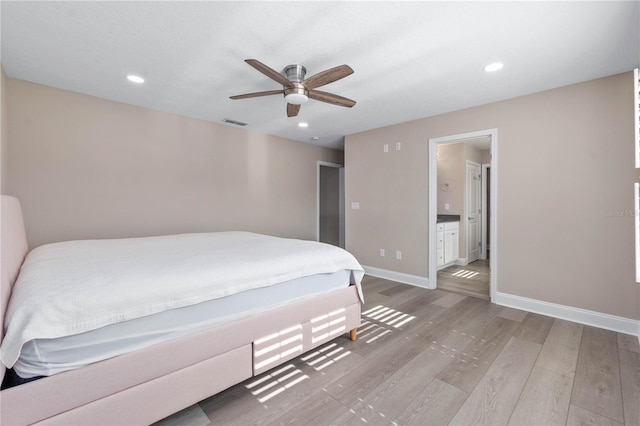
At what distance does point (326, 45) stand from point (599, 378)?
2.95 m

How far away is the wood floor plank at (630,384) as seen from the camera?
1.46 metres

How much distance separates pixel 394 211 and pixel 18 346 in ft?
12.9

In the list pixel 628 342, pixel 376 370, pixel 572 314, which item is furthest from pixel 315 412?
pixel 572 314

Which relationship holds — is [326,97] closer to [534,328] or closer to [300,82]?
[300,82]

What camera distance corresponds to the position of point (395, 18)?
173 cm

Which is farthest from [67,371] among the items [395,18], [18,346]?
[395,18]

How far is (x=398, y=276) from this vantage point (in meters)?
4.09

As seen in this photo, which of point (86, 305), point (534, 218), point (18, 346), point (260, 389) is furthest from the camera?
point (534, 218)

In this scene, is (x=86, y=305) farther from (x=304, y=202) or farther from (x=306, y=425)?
(x=304, y=202)

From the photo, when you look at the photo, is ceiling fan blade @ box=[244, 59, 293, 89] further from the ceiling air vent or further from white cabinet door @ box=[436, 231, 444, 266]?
white cabinet door @ box=[436, 231, 444, 266]

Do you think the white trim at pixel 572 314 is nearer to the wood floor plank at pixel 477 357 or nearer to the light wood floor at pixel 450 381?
the light wood floor at pixel 450 381

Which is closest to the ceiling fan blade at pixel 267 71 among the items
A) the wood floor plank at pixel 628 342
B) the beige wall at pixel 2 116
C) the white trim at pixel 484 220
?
the beige wall at pixel 2 116


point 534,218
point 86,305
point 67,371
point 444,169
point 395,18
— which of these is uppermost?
point 395,18

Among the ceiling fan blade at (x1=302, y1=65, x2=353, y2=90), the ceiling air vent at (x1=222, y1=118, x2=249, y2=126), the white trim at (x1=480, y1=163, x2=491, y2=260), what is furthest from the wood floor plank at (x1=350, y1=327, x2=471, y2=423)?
the white trim at (x1=480, y1=163, x2=491, y2=260)
